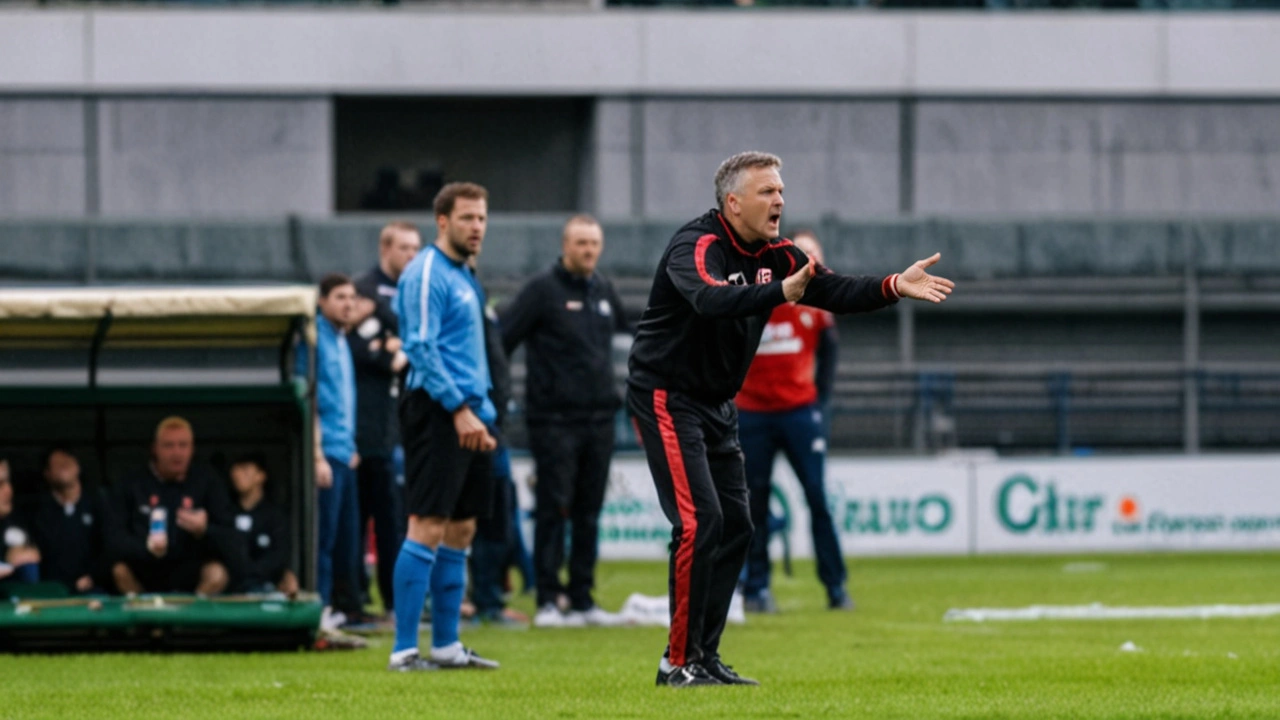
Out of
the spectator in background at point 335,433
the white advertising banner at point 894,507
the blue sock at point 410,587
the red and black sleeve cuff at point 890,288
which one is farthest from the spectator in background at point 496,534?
the white advertising banner at point 894,507

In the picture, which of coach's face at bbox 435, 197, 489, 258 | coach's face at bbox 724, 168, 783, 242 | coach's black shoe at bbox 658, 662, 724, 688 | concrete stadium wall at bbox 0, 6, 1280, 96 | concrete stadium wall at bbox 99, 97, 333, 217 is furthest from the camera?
concrete stadium wall at bbox 99, 97, 333, 217

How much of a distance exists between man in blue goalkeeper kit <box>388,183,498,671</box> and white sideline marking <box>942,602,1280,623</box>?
13.0 ft

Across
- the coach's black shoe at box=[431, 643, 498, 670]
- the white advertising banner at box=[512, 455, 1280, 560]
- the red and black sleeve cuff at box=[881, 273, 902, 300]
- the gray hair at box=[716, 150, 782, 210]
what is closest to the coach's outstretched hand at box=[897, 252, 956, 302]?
the red and black sleeve cuff at box=[881, 273, 902, 300]

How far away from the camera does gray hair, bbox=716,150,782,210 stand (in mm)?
7746

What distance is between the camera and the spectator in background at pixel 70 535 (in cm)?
1097

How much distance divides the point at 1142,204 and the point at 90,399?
22.8m

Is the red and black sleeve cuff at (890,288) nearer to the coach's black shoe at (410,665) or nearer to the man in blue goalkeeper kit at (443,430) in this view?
the man in blue goalkeeper kit at (443,430)

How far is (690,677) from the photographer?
783 centimetres

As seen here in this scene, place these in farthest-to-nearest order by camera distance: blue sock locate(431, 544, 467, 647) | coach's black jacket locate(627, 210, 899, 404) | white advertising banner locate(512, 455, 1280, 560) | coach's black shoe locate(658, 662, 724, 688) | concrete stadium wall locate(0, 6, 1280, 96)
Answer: concrete stadium wall locate(0, 6, 1280, 96)
white advertising banner locate(512, 455, 1280, 560)
blue sock locate(431, 544, 467, 647)
coach's black shoe locate(658, 662, 724, 688)
coach's black jacket locate(627, 210, 899, 404)

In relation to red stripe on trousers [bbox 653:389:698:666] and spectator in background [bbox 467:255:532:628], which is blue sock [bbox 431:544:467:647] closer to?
red stripe on trousers [bbox 653:389:698:666]

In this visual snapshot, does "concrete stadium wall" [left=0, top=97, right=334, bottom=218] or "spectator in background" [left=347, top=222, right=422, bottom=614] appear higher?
"concrete stadium wall" [left=0, top=97, right=334, bottom=218]

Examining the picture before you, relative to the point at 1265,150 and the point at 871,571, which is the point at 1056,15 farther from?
the point at 871,571

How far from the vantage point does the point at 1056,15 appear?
30.7 m

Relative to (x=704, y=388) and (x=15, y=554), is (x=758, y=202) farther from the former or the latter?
(x=15, y=554)
